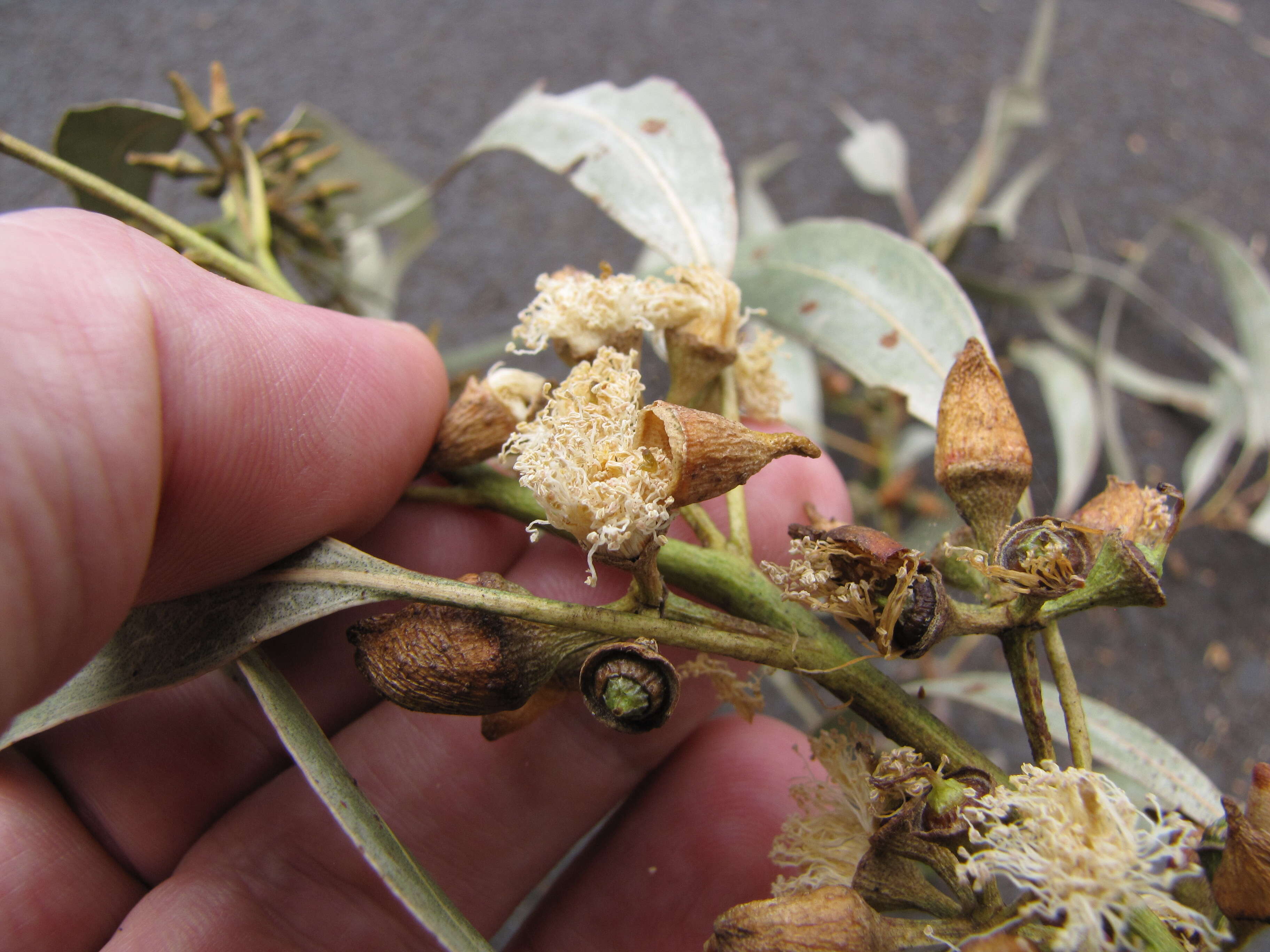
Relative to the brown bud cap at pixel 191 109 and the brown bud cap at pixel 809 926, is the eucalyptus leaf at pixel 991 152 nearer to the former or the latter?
the brown bud cap at pixel 191 109

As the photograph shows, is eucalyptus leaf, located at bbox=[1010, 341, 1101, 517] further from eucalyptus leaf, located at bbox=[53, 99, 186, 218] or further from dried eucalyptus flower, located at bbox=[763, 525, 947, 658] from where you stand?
eucalyptus leaf, located at bbox=[53, 99, 186, 218]

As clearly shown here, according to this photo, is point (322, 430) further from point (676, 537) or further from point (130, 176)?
point (130, 176)

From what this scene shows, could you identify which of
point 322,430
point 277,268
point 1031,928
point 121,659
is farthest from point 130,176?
point 1031,928

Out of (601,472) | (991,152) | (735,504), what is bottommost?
(735,504)

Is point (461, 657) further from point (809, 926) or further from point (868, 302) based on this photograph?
point (868, 302)

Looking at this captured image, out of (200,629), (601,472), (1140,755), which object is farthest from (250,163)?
(1140,755)

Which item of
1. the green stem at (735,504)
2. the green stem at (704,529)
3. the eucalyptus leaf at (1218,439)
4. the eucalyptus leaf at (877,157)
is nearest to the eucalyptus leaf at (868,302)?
the green stem at (735,504)
